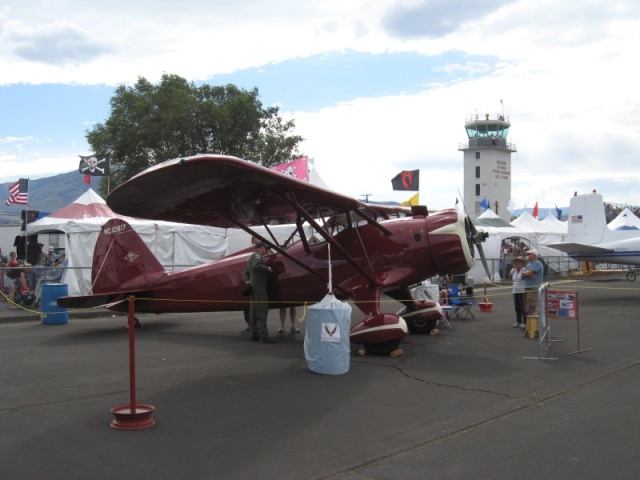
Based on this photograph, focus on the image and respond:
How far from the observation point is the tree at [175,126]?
1372 inches

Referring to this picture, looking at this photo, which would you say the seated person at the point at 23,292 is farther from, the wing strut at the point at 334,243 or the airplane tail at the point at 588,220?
the airplane tail at the point at 588,220

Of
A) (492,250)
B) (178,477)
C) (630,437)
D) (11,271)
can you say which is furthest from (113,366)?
(492,250)

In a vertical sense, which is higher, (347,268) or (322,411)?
(347,268)

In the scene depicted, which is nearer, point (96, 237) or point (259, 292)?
point (259, 292)

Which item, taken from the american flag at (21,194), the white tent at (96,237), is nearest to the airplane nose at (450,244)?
the white tent at (96,237)

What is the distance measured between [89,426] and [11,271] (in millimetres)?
12856

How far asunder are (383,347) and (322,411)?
320cm

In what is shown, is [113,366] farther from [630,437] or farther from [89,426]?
[630,437]

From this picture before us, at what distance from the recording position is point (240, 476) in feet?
14.0

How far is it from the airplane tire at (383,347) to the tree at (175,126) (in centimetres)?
2783

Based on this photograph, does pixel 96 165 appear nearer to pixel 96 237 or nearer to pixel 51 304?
pixel 96 237

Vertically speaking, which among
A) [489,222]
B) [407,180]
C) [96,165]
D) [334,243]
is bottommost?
[334,243]

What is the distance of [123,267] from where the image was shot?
12.2 meters

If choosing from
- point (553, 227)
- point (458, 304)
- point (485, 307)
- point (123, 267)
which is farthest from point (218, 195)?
point (553, 227)
